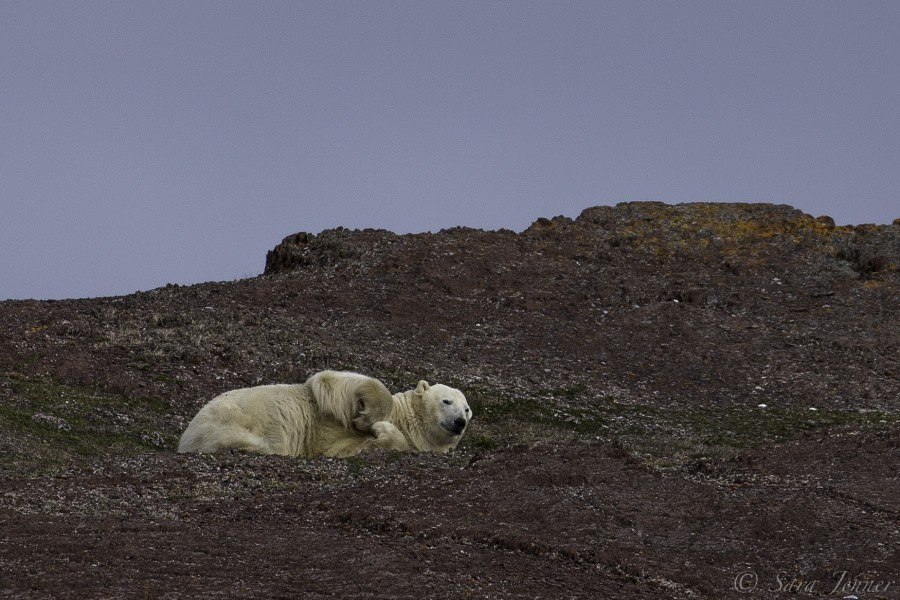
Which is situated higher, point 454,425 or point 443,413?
point 443,413

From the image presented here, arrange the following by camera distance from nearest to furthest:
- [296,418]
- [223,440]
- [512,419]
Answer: [223,440]
[296,418]
[512,419]

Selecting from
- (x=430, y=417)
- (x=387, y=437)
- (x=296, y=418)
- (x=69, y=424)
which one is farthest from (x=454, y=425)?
(x=69, y=424)

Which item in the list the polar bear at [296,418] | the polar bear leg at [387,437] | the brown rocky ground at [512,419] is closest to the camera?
the brown rocky ground at [512,419]

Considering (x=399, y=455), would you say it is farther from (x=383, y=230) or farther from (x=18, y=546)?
(x=383, y=230)

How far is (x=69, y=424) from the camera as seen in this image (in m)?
17.5

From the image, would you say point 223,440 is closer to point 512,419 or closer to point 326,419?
point 326,419

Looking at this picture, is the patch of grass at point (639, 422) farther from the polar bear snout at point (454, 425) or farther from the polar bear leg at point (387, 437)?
the polar bear leg at point (387, 437)

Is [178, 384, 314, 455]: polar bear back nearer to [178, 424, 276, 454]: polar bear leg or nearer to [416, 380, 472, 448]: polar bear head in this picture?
[178, 424, 276, 454]: polar bear leg

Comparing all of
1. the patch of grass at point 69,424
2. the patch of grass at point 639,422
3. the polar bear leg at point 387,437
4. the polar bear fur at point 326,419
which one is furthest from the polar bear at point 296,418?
the patch of grass at point 639,422

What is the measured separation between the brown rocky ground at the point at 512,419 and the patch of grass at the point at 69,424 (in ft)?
0.24

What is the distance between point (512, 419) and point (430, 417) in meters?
4.55

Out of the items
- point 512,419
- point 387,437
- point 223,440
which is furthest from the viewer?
point 512,419

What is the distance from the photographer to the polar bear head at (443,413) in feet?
52.7

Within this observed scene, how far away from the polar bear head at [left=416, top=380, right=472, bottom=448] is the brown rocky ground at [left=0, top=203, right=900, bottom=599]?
28.5 inches
